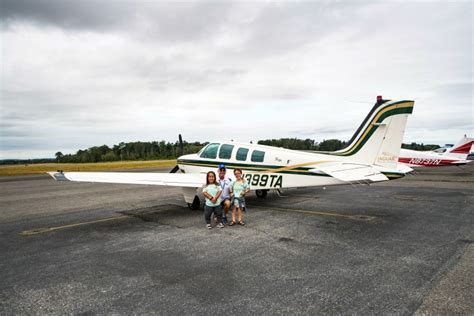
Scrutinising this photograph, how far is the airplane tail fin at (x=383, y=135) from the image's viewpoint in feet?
30.8

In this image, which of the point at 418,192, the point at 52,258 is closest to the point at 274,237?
the point at 52,258

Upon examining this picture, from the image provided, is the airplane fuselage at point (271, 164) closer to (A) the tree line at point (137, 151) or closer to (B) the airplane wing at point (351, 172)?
(B) the airplane wing at point (351, 172)

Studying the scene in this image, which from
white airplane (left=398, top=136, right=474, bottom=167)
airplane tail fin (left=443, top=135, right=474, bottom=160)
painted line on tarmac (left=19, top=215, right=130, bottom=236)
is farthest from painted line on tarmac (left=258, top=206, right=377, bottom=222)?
airplane tail fin (left=443, top=135, right=474, bottom=160)

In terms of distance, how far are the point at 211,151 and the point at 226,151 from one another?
0.79m

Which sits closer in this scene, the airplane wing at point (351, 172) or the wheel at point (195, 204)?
the airplane wing at point (351, 172)

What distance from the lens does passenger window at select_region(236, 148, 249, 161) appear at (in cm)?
1101

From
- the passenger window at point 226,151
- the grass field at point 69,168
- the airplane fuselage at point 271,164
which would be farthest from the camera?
the grass field at point 69,168

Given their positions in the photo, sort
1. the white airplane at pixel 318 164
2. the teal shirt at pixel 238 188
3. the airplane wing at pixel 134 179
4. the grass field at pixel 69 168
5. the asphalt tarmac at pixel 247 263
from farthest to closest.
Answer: the grass field at pixel 69 168, the airplane wing at pixel 134 179, the white airplane at pixel 318 164, the teal shirt at pixel 238 188, the asphalt tarmac at pixel 247 263

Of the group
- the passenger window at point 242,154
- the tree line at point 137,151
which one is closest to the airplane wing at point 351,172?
the passenger window at point 242,154

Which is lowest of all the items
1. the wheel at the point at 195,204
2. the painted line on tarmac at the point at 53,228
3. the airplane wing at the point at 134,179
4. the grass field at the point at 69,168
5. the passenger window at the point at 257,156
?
the painted line on tarmac at the point at 53,228

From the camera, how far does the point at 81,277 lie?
5.00 meters

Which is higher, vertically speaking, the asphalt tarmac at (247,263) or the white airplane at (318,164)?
the white airplane at (318,164)

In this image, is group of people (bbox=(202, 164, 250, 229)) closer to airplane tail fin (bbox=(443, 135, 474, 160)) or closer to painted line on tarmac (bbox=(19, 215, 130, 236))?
painted line on tarmac (bbox=(19, 215, 130, 236))

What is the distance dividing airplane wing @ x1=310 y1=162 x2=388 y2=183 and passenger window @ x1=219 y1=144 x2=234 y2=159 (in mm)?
3433
